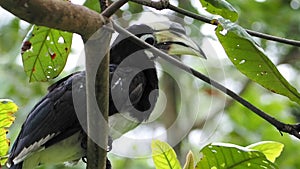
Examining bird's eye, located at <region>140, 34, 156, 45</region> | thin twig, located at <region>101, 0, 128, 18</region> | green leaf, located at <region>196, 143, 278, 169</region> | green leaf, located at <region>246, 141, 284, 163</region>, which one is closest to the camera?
thin twig, located at <region>101, 0, 128, 18</region>

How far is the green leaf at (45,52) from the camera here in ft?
4.43

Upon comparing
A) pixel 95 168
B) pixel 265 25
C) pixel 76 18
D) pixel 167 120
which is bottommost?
pixel 167 120

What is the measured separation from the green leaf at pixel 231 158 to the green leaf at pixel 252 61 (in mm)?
116

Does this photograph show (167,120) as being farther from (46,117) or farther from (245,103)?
(245,103)

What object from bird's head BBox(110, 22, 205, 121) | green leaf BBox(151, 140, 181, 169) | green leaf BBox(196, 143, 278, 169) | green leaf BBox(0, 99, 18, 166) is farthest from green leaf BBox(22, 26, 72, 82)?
green leaf BBox(196, 143, 278, 169)

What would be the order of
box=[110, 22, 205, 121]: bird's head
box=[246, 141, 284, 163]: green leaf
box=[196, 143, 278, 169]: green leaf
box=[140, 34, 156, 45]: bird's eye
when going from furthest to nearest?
box=[140, 34, 156, 45]: bird's eye, box=[110, 22, 205, 121]: bird's head, box=[246, 141, 284, 163]: green leaf, box=[196, 143, 278, 169]: green leaf

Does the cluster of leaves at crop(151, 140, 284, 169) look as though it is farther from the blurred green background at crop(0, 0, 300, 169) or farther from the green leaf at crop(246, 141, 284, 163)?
the blurred green background at crop(0, 0, 300, 169)

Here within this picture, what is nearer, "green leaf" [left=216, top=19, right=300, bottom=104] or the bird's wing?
"green leaf" [left=216, top=19, right=300, bottom=104]

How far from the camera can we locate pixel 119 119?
167cm

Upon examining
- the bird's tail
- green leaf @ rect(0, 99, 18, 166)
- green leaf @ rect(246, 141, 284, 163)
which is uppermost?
green leaf @ rect(0, 99, 18, 166)

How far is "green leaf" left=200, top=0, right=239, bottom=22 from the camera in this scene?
0.93 meters

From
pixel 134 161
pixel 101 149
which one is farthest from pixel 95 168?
pixel 134 161

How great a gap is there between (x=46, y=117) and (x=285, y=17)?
2.13 metres

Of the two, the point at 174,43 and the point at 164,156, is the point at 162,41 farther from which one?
the point at 164,156
